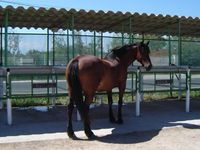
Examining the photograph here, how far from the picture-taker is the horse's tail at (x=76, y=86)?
354 inches

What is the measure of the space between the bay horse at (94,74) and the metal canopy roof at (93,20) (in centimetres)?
215

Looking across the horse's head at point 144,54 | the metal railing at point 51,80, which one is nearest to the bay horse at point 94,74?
the horse's head at point 144,54

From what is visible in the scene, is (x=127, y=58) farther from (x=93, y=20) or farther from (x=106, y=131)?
(x=93, y=20)

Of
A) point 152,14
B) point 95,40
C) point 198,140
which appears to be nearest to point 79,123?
point 198,140

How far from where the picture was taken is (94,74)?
942cm

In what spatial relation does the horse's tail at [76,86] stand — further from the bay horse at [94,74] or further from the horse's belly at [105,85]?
the horse's belly at [105,85]

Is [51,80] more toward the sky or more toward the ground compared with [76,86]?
more toward the ground

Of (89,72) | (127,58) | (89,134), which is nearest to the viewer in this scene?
(89,134)

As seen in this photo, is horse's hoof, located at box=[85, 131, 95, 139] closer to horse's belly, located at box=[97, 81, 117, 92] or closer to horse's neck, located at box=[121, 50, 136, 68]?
horse's belly, located at box=[97, 81, 117, 92]

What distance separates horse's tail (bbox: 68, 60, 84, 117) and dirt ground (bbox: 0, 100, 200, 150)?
74 cm

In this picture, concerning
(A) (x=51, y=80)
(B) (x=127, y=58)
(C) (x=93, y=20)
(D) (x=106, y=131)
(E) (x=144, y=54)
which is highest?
(C) (x=93, y=20)

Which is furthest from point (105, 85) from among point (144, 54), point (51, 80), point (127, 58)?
point (51, 80)

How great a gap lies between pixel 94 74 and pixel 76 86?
57 cm

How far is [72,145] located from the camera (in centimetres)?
830
